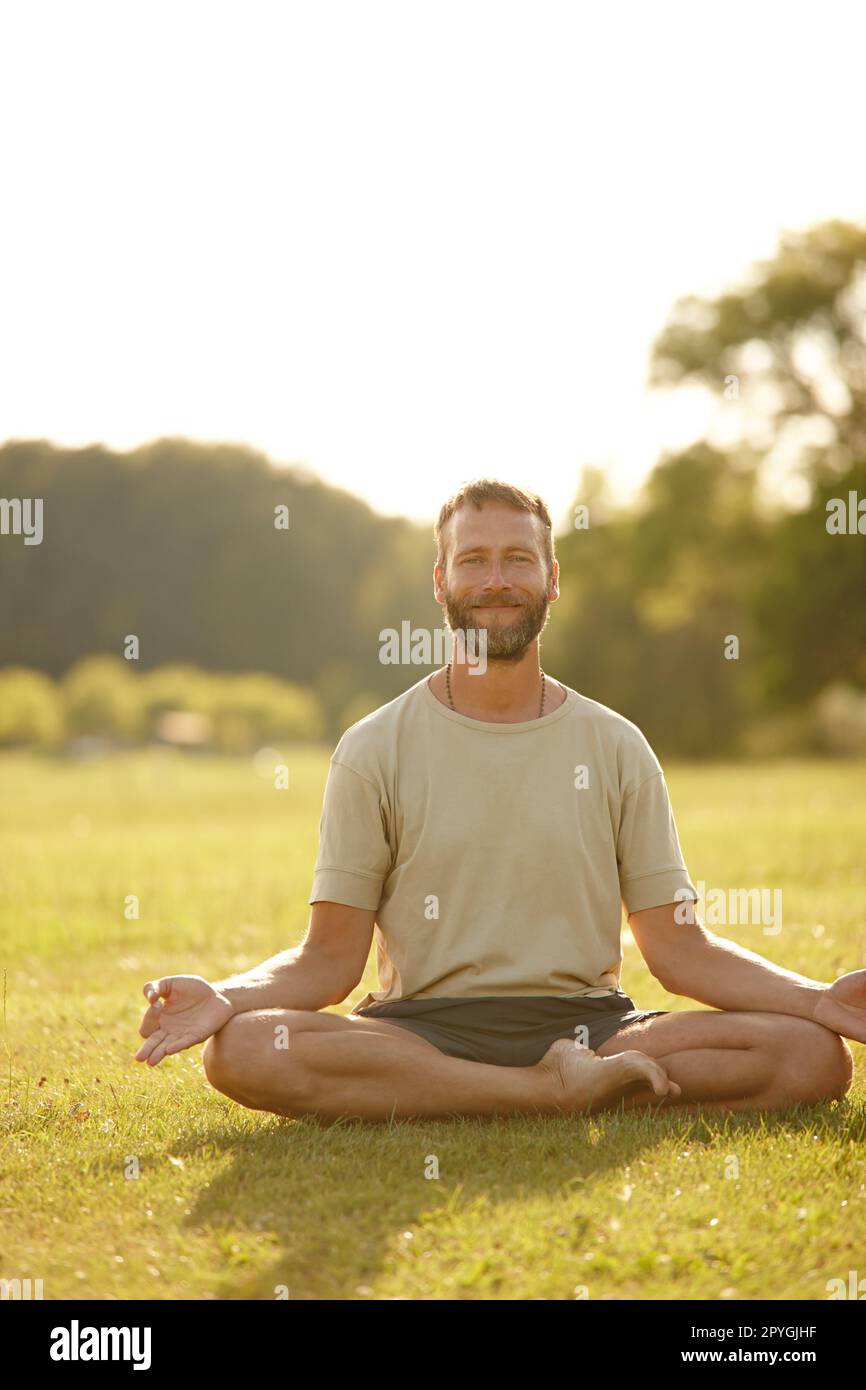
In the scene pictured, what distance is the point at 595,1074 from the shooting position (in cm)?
457

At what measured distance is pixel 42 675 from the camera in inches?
2522

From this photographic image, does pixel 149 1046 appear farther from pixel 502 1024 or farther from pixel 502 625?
pixel 502 625

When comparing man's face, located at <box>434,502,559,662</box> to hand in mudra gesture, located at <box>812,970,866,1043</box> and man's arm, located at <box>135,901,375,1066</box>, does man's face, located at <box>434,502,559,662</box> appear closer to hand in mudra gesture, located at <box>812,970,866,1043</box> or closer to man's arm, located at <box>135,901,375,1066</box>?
man's arm, located at <box>135,901,375,1066</box>

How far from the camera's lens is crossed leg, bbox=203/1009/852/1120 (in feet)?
15.1

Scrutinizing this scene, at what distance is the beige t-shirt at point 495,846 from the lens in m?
4.89

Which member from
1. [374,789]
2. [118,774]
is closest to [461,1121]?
[374,789]

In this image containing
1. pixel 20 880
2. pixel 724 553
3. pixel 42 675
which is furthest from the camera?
pixel 42 675

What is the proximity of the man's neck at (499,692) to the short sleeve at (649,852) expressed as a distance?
489 millimetres

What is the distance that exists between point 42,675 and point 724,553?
3445 centimetres

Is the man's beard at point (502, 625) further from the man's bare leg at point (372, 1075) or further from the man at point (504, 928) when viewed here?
the man's bare leg at point (372, 1075)

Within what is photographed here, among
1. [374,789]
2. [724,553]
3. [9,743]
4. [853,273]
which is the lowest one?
[9,743]

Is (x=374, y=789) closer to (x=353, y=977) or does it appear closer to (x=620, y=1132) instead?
(x=353, y=977)

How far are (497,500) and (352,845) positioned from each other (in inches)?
54.1

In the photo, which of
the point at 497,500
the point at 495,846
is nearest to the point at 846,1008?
the point at 495,846
